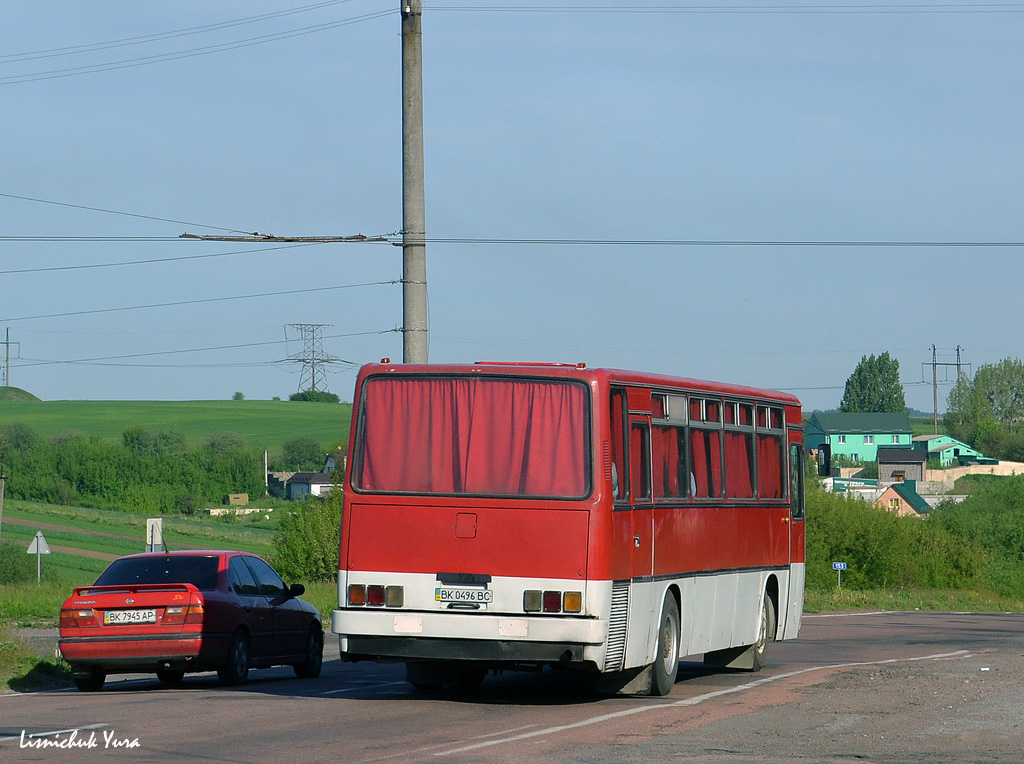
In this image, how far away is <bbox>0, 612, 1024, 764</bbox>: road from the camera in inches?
414

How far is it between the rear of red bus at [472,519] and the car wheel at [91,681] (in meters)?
3.34

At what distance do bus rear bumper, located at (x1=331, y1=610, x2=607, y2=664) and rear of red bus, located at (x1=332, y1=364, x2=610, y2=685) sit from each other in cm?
1

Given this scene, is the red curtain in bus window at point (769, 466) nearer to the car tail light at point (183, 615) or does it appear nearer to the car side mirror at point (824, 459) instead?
→ the car side mirror at point (824, 459)

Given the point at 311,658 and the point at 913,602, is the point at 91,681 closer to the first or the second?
the point at 311,658

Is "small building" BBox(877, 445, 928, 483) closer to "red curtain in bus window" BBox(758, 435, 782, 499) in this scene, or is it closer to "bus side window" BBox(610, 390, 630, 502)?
"red curtain in bus window" BBox(758, 435, 782, 499)

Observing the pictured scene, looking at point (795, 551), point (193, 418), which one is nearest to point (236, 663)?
point (795, 551)

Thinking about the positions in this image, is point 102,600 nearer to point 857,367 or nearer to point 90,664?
point 90,664

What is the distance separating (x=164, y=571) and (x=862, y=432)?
176481 millimetres

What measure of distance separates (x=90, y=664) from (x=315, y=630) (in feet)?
11.1

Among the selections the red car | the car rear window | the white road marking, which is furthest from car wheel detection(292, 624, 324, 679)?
the white road marking

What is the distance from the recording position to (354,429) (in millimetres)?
14227

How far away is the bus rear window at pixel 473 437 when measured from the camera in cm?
1362

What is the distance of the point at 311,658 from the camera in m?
18.2

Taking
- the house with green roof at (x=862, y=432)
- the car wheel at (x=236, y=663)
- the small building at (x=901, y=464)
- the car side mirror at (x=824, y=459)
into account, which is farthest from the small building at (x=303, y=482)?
the car wheel at (x=236, y=663)
